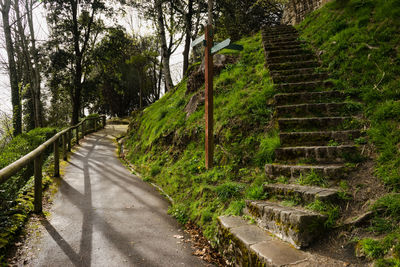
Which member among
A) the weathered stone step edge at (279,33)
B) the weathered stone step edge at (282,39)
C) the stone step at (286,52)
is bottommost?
the stone step at (286,52)

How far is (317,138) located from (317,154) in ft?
1.52

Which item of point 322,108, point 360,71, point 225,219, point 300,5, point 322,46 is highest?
point 300,5

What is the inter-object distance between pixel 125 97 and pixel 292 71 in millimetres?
29281

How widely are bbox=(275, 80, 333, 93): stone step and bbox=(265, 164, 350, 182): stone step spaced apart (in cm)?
237

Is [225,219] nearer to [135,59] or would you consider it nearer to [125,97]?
[135,59]

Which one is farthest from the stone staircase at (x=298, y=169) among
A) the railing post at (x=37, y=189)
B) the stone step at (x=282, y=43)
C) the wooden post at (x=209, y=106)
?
the railing post at (x=37, y=189)

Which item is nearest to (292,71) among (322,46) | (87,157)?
(322,46)

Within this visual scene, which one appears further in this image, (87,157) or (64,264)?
(87,157)

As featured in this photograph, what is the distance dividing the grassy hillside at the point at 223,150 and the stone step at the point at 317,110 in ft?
1.03

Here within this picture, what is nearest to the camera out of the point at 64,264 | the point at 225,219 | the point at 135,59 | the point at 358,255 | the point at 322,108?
the point at 358,255

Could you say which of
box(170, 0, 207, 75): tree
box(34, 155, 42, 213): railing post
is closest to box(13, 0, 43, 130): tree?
box(170, 0, 207, 75): tree

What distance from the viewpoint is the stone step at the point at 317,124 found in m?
4.17

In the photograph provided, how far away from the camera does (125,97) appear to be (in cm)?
3234

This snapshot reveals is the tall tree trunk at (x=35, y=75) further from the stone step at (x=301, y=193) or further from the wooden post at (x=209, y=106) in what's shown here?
the stone step at (x=301, y=193)
